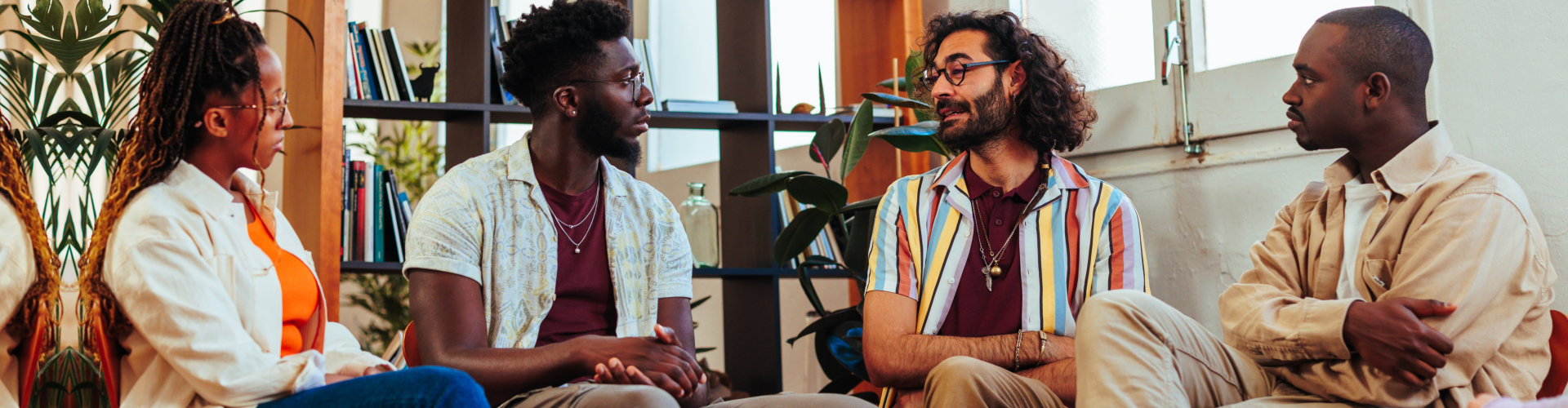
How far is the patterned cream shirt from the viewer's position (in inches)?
74.2

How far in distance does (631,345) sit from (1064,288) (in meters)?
0.72

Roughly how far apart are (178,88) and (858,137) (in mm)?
1592

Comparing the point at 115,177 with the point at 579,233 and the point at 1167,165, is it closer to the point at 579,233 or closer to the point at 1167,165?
the point at 579,233

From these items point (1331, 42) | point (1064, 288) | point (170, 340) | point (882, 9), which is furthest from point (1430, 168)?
point (882, 9)

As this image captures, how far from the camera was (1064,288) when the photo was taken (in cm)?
195

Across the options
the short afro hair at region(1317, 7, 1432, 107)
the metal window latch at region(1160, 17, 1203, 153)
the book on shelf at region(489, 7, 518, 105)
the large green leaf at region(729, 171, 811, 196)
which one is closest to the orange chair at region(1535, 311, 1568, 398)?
the short afro hair at region(1317, 7, 1432, 107)

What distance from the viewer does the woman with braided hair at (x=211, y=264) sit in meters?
1.34

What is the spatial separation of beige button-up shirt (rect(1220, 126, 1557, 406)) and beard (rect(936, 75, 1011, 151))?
556 millimetres

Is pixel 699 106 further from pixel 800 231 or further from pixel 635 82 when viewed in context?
pixel 635 82

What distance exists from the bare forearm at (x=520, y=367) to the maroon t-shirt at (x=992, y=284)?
600 mm

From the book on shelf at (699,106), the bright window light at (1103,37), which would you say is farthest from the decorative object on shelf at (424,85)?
the bright window light at (1103,37)

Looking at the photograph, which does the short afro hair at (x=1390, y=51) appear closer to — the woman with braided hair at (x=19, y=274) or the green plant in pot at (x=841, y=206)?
the green plant in pot at (x=841, y=206)

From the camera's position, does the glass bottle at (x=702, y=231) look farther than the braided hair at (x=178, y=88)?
Yes

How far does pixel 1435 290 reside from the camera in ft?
4.86
